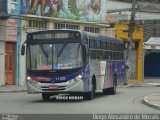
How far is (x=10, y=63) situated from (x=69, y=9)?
24.5ft

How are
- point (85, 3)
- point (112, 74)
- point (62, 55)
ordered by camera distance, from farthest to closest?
1. point (85, 3)
2. point (112, 74)
3. point (62, 55)

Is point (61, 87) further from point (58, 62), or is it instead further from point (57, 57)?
point (57, 57)

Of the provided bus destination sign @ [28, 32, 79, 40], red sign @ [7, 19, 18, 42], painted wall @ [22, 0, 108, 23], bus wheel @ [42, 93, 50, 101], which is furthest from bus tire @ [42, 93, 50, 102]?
painted wall @ [22, 0, 108, 23]

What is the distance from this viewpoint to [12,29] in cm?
3862

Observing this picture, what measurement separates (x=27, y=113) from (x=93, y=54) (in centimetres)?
809

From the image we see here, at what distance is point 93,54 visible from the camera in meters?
25.8

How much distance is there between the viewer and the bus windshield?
77.5ft

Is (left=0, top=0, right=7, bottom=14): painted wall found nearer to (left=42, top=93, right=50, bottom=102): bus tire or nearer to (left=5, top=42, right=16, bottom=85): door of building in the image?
(left=5, top=42, right=16, bottom=85): door of building

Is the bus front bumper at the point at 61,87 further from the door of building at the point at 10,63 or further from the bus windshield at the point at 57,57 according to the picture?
the door of building at the point at 10,63

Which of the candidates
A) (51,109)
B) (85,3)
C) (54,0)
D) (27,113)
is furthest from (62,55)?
(85,3)

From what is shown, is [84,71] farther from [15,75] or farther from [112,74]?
[15,75]

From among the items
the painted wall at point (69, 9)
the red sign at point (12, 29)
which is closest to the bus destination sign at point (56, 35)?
the red sign at point (12, 29)

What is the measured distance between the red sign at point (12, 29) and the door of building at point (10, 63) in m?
0.50

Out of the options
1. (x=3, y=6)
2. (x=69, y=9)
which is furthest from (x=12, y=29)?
(x=69, y=9)
